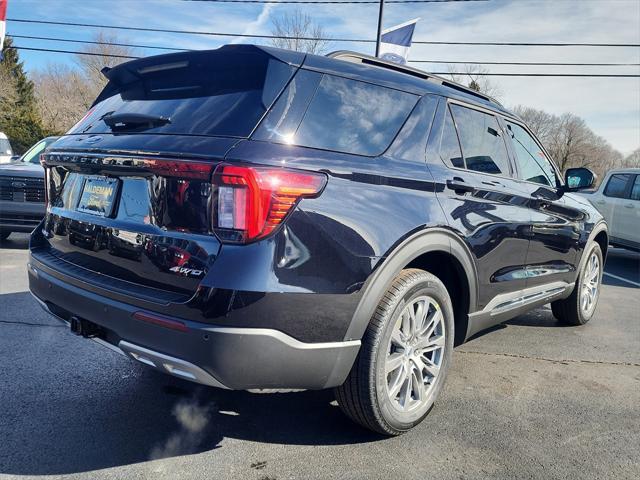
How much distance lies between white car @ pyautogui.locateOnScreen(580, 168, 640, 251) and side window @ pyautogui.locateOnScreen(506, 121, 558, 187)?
6.67 m

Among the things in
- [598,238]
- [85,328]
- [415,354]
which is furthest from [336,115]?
[598,238]

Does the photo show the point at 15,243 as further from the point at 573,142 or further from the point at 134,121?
the point at 573,142

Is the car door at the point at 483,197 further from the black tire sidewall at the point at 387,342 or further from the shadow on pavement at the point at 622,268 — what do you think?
the shadow on pavement at the point at 622,268

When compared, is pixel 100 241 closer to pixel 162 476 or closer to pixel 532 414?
pixel 162 476

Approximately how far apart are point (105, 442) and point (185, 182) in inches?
56.5

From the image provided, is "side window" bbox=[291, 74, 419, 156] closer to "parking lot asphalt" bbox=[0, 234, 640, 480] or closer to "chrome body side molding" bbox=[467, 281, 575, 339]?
"chrome body side molding" bbox=[467, 281, 575, 339]

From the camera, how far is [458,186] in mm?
3027

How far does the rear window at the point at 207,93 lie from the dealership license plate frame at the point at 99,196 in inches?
10.7

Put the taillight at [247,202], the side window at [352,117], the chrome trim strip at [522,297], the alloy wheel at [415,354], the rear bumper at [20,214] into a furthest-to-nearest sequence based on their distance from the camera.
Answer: the rear bumper at [20,214]
the chrome trim strip at [522,297]
the alloy wheel at [415,354]
the side window at [352,117]
the taillight at [247,202]

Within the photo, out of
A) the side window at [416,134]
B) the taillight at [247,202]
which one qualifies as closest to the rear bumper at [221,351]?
the taillight at [247,202]

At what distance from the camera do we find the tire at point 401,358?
2492 mm

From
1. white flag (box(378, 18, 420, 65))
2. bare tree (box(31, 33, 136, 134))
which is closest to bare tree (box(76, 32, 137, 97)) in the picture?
bare tree (box(31, 33, 136, 134))

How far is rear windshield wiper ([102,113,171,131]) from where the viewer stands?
2436mm

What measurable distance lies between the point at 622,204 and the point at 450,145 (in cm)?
895
